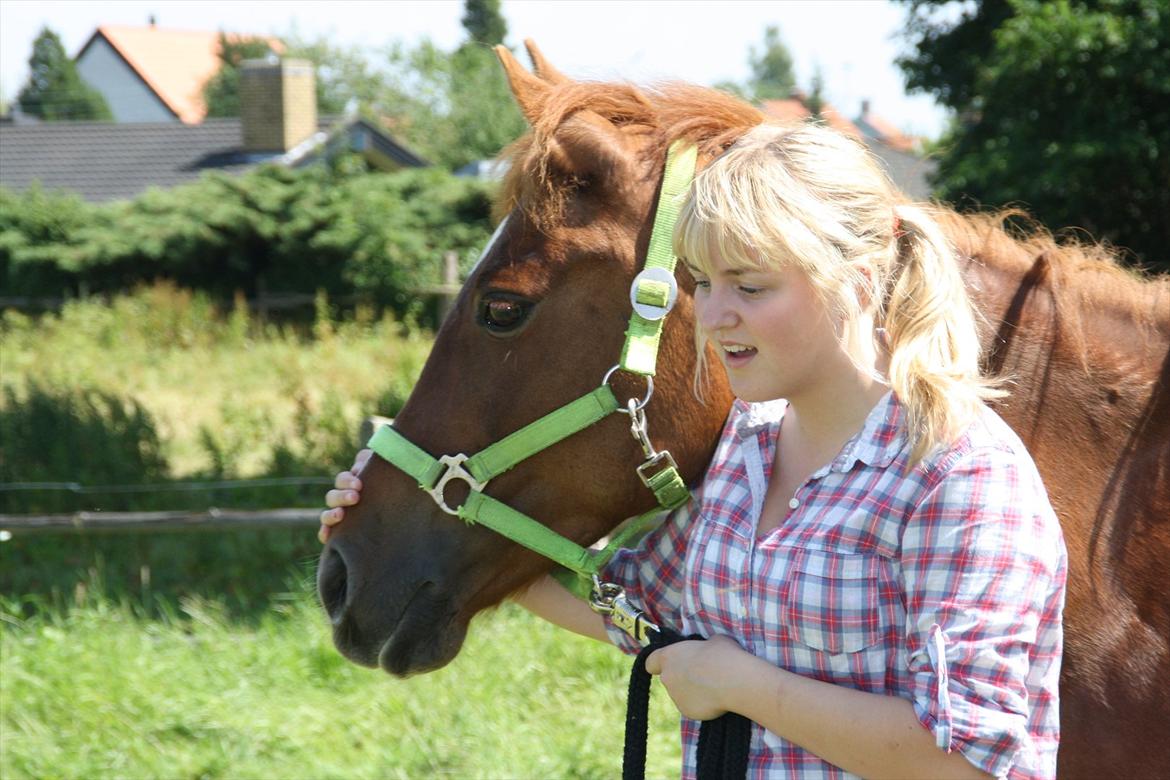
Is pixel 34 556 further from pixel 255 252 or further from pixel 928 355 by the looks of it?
pixel 255 252

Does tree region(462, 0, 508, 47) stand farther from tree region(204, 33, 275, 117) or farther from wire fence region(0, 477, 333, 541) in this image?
wire fence region(0, 477, 333, 541)

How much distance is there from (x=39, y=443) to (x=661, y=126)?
6.07 metres

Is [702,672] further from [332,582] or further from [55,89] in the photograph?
[55,89]

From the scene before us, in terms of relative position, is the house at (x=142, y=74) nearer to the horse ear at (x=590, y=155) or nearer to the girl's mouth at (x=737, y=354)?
the horse ear at (x=590, y=155)

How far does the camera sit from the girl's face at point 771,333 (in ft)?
4.74

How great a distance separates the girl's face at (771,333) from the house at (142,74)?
1931 inches

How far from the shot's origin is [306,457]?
7176mm

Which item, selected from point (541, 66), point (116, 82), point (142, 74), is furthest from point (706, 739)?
point (116, 82)

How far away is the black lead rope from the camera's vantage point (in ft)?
4.86

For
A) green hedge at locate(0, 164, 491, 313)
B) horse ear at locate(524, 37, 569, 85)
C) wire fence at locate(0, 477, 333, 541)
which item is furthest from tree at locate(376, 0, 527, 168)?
horse ear at locate(524, 37, 569, 85)

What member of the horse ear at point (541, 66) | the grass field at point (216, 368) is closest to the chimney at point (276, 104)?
the grass field at point (216, 368)

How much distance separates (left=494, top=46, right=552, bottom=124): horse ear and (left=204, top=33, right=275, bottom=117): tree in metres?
43.6

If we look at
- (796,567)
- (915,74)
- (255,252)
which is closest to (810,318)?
(796,567)

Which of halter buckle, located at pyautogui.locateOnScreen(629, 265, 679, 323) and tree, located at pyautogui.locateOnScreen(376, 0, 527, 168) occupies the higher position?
halter buckle, located at pyautogui.locateOnScreen(629, 265, 679, 323)
